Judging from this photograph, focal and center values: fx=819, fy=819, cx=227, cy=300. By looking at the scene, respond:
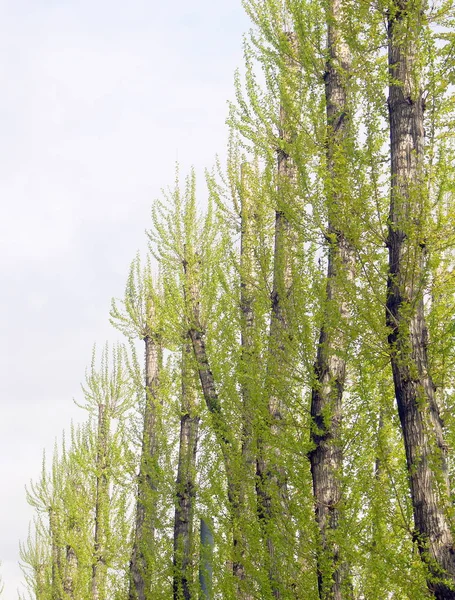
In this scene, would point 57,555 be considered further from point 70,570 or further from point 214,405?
point 214,405

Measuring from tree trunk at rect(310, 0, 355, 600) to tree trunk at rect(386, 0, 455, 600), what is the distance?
0.54m

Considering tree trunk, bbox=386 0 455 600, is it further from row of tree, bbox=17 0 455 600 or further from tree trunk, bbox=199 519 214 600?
tree trunk, bbox=199 519 214 600

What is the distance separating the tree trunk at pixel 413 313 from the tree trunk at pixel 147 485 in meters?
9.10

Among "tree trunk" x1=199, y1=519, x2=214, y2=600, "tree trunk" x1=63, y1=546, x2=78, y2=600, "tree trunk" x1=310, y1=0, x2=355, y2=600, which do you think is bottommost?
"tree trunk" x1=63, y1=546, x2=78, y2=600

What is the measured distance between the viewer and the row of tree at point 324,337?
21.7 ft

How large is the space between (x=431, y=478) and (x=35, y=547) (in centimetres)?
2846

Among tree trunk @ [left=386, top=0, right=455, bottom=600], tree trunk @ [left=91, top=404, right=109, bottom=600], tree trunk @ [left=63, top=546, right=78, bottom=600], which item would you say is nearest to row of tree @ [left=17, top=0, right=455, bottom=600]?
tree trunk @ [left=386, top=0, right=455, bottom=600]

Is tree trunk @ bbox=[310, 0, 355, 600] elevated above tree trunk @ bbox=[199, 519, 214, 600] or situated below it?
above

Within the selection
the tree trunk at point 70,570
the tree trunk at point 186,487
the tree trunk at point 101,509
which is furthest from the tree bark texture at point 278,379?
the tree trunk at point 70,570

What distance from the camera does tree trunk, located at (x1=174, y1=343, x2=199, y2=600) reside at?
1341 centimetres

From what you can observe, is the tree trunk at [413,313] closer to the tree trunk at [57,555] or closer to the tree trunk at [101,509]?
the tree trunk at [101,509]

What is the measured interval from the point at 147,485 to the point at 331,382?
25.4ft

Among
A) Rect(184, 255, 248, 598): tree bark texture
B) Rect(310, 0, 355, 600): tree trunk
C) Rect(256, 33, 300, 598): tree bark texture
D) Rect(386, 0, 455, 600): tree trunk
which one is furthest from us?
Rect(184, 255, 248, 598): tree bark texture

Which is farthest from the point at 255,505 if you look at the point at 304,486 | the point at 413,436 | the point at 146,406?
the point at 146,406
